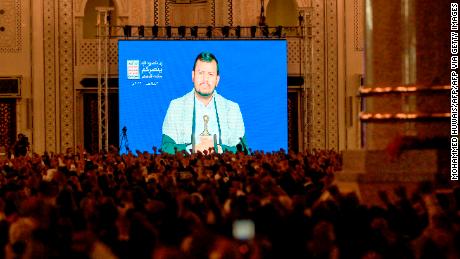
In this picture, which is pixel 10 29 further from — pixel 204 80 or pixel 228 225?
pixel 228 225

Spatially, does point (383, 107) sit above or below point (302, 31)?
below

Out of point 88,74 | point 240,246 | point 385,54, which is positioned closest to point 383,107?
point 385,54

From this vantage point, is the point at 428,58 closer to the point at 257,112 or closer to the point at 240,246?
the point at 240,246

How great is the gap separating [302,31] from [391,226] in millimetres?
22453

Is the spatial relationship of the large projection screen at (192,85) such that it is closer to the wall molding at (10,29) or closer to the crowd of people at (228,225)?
the wall molding at (10,29)

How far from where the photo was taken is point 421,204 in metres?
9.88

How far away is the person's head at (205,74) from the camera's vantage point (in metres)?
29.8

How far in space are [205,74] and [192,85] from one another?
0.48 metres

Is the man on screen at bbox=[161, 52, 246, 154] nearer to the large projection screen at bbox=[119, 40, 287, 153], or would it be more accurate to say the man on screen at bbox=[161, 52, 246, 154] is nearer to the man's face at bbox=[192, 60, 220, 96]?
the man's face at bbox=[192, 60, 220, 96]

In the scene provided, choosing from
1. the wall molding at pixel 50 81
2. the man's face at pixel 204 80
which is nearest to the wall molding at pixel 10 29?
the wall molding at pixel 50 81

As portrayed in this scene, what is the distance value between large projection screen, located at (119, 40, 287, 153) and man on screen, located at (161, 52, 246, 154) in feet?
0.50

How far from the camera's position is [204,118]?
29.9 m

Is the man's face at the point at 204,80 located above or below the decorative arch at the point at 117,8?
below

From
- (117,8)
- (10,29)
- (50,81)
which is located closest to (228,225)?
(50,81)
